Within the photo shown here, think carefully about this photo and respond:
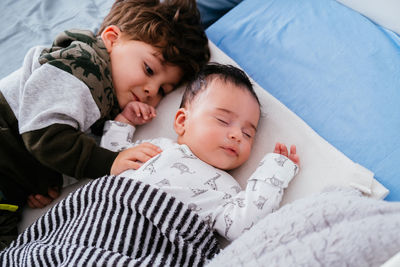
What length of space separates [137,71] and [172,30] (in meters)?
0.22

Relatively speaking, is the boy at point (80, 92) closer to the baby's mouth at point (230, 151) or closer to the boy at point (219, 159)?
the boy at point (219, 159)

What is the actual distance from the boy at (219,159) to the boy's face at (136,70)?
148 mm

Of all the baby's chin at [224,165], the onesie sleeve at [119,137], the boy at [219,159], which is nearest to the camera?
the boy at [219,159]

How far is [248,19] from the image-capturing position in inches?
52.9

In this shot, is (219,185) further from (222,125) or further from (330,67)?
(330,67)

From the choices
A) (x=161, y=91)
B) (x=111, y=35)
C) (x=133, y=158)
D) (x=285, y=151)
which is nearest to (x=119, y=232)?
(x=133, y=158)

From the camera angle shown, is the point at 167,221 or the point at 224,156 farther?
the point at 224,156

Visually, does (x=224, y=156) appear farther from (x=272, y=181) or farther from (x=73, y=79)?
(x=73, y=79)

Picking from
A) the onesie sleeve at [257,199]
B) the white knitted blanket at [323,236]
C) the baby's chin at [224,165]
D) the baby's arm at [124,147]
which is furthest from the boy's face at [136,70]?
the white knitted blanket at [323,236]

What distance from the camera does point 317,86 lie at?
109 cm

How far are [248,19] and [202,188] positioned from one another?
2.55ft

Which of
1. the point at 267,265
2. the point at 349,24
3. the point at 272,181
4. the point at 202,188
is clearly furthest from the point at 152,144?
the point at 349,24

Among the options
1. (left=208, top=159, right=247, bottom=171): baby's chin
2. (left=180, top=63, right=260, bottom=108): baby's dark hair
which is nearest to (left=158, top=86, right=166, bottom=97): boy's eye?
(left=180, top=63, right=260, bottom=108): baby's dark hair

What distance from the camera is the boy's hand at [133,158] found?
926 mm
